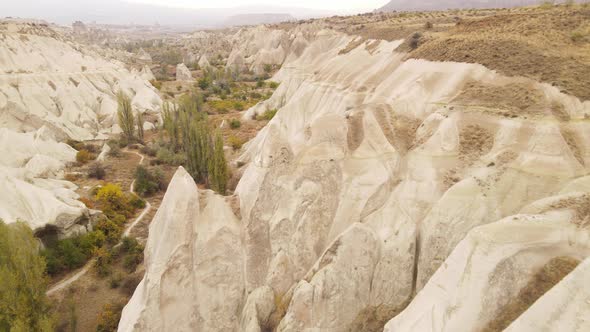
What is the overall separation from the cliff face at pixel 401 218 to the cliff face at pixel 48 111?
432 inches

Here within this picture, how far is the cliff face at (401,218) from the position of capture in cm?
732

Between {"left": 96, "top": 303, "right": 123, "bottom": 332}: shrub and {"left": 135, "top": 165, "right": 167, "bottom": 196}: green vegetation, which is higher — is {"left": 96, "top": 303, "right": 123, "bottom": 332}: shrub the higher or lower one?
the higher one

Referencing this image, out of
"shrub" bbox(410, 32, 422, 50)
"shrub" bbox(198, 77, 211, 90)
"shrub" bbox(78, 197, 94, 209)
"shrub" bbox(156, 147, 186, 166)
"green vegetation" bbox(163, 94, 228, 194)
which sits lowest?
"shrub" bbox(198, 77, 211, 90)

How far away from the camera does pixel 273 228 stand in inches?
455

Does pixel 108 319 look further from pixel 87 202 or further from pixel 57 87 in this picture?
pixel 57 87

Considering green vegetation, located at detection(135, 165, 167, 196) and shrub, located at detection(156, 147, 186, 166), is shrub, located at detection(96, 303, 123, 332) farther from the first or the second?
shrub, located at detection(156, 147, 186, 166)

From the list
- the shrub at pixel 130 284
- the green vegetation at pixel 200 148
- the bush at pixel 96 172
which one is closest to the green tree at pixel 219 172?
the green vegetation at pixel 200 148

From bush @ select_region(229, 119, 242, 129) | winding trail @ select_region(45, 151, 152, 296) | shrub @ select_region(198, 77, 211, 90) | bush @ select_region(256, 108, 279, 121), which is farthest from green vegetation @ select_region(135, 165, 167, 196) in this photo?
shrub @ select_region(198, 77, 211, 90)

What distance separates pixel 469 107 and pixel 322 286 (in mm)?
6990

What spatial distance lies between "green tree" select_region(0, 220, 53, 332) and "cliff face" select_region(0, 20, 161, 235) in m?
6.34

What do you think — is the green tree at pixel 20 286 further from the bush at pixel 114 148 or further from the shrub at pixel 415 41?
the bush at pixel 114 148

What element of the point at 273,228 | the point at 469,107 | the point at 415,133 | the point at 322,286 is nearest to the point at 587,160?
the point at 469,107

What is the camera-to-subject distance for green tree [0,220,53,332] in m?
11.2

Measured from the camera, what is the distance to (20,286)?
11766 millimetres
